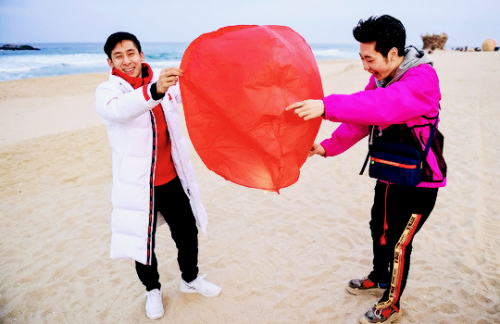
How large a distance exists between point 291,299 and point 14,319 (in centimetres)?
251

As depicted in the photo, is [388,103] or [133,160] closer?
[388,103]

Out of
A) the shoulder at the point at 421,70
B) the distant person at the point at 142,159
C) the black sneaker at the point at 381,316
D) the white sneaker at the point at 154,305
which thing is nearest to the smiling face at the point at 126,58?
the distant person at the point at 142,159

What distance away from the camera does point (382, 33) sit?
1.71 m

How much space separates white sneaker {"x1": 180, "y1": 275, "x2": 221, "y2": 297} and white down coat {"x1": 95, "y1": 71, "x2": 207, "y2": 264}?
26.1 inches

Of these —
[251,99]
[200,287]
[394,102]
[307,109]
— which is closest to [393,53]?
[394,102]

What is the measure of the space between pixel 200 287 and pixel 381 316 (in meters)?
1.55

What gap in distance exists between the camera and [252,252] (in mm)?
3613

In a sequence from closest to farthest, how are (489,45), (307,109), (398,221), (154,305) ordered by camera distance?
(307,109) < (398,221) < (154,305) < (489,45)

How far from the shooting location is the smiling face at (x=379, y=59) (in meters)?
1.78

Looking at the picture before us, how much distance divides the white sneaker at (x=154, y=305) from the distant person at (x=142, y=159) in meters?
0.27

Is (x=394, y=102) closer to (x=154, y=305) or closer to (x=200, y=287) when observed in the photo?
(x=200, y=287)

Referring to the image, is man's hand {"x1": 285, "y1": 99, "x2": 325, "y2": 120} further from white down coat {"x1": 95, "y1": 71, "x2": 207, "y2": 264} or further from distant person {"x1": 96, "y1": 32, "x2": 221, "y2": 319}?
white down coat {"x1": 95, "y1": 71, "x2": 207, "y2": 264}

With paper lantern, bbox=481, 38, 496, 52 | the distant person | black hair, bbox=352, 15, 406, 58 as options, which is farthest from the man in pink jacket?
paper lantern, bbox=481, 38, 496, 52

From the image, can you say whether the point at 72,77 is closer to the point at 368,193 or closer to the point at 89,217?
the point at 89,217
